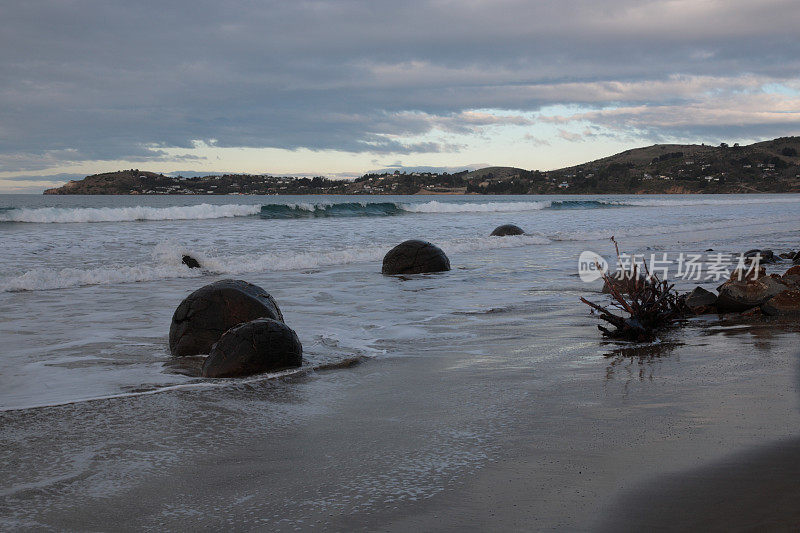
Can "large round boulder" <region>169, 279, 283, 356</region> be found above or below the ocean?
above

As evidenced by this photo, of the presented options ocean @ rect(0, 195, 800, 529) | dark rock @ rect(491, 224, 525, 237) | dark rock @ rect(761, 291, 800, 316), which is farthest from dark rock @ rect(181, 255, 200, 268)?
dark rock @ rect(491, 224, 525, 237)

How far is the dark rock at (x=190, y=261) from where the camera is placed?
14.2m

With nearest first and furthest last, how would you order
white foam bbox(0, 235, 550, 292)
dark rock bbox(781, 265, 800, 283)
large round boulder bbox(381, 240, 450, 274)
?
1. dark rock bbox(781, 265, 800, 283)
2. white foam bbox(0, 235, 550, 292)
3. large round boulder bbox(381, 240, 450, 274)

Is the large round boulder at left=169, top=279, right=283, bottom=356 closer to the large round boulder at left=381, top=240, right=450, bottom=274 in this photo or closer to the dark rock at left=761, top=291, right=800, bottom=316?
the dark rock at left=761, top=291, right=800, bottom=316

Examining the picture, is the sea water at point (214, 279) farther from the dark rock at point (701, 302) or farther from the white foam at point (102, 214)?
the white foam at point (102, 214)

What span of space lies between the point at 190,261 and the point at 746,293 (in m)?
10.8

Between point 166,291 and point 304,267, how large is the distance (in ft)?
14.6

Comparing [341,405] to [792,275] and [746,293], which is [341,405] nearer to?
[746,293]

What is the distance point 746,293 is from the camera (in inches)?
307

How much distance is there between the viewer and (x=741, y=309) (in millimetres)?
7758

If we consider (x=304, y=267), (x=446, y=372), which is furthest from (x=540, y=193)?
(x=446, y=372)

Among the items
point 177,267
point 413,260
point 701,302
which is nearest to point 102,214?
point 177,267

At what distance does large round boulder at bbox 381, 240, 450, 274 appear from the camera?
523 inches

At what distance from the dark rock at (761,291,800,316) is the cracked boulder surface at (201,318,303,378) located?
5.37 metres
